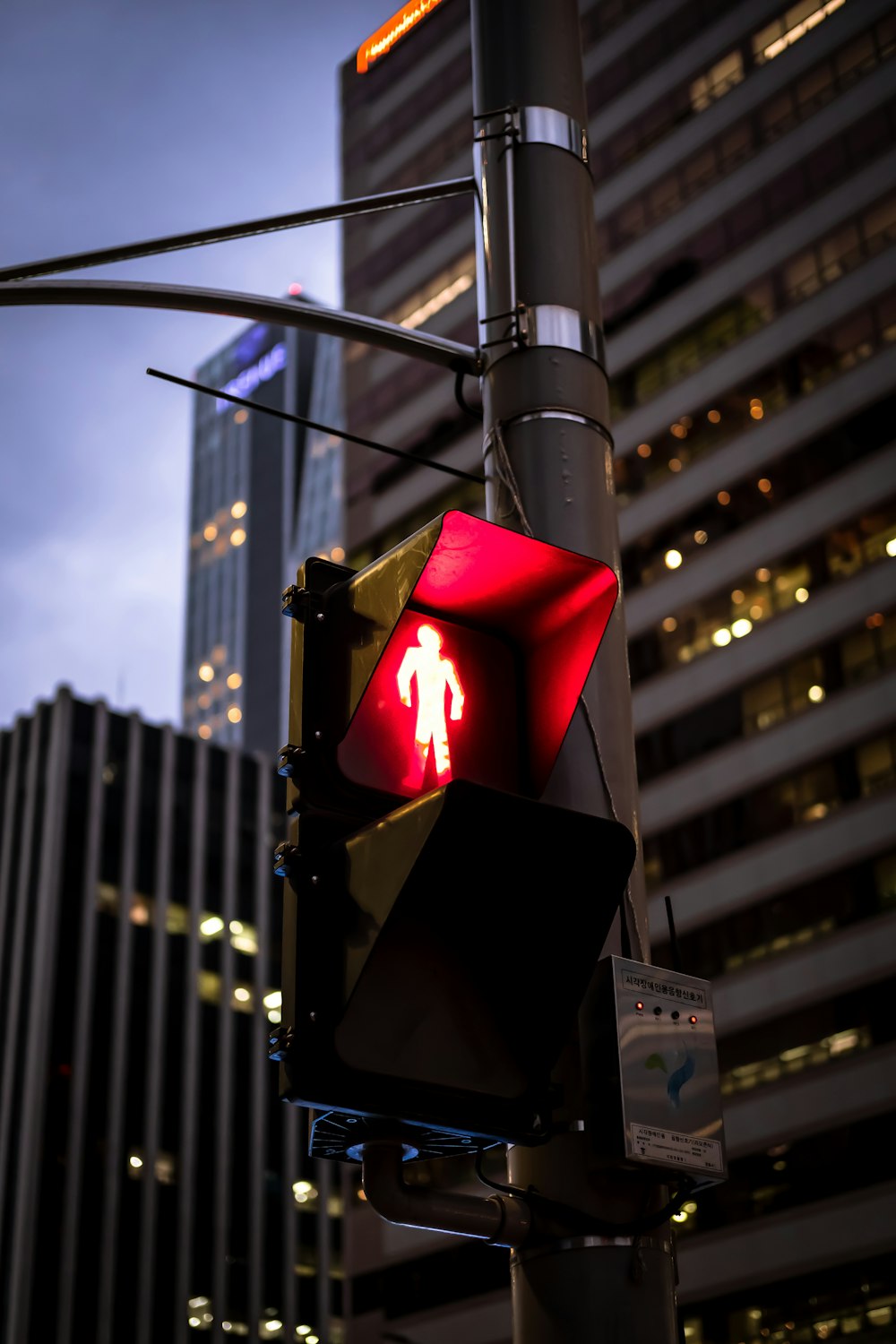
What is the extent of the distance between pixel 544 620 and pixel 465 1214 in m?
1.20

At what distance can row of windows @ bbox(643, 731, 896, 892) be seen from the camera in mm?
45062

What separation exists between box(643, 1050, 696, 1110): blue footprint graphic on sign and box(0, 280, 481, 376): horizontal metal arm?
197 cm

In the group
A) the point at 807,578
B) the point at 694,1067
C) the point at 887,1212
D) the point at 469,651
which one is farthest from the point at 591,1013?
the point at 807,578

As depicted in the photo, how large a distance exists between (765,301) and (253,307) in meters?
49.9

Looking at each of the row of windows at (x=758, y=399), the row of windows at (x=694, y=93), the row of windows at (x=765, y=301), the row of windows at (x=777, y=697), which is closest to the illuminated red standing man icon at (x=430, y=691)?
the row of windows at (x=777, y=697)

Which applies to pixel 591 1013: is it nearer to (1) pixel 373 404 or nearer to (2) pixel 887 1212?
(2) pixel 887 1212

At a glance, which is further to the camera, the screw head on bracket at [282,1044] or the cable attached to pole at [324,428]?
the cable attached to pole at [324,428]

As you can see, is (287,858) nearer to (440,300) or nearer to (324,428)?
(324,428)

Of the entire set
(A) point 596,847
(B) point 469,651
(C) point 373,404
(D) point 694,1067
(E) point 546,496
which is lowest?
(D) point 694,1067

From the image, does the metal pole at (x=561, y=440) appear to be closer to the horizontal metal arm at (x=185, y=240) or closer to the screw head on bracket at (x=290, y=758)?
the screw head on bracket at (x=290, y=758)

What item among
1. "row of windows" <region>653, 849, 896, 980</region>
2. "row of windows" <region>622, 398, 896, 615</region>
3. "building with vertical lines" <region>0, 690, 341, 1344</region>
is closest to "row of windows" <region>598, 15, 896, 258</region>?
"row of windows" <region>622, 398, 896, 615</region>

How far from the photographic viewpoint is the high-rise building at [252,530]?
141 metres

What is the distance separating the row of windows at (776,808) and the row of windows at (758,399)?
Result: 31.4 feet

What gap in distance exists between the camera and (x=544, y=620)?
11.5 ft
